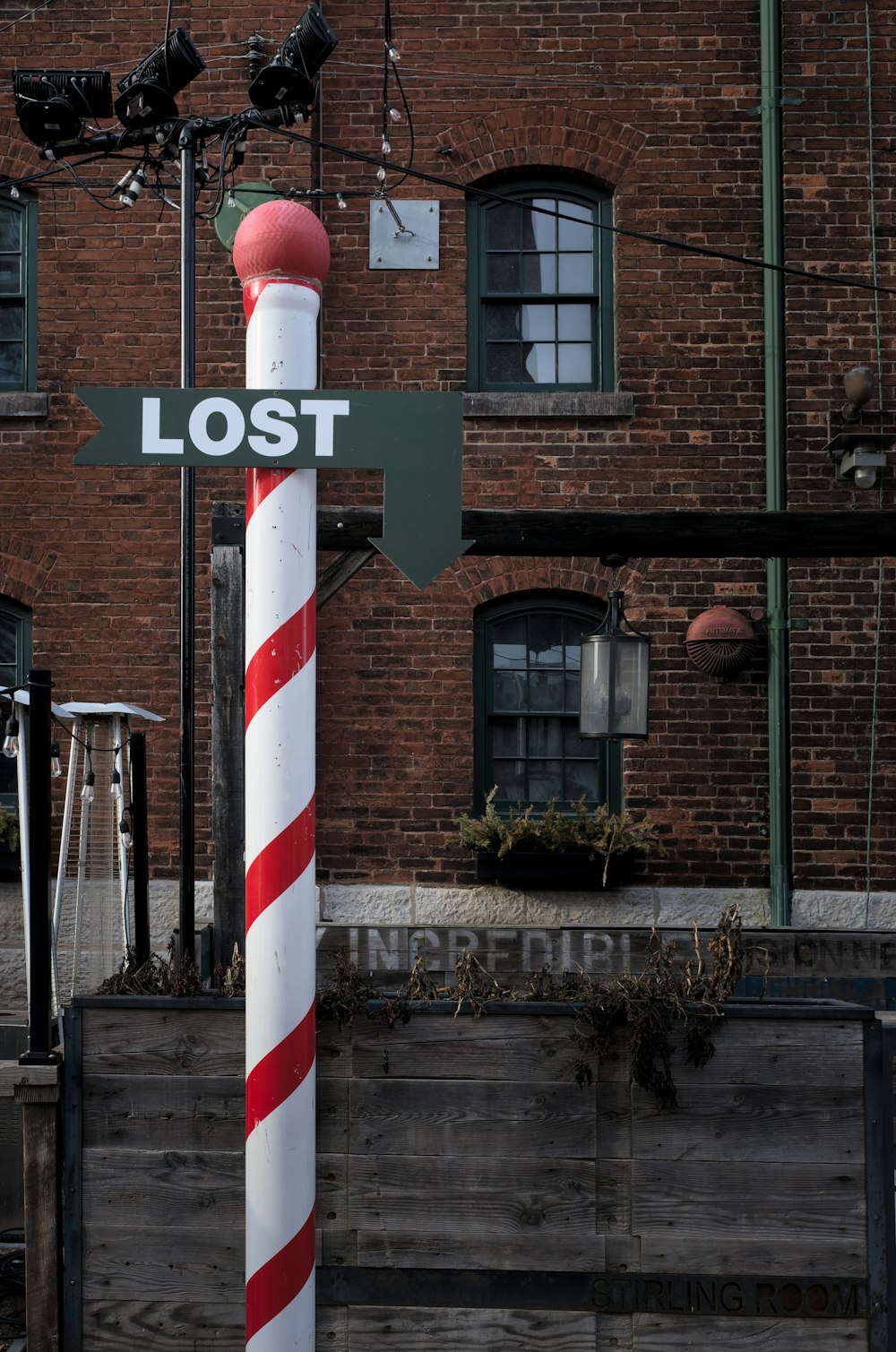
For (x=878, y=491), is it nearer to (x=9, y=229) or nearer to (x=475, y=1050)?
(x=475, y=1050)

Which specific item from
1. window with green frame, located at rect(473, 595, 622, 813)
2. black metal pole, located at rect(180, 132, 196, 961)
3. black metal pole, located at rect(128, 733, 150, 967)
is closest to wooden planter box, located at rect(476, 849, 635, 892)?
window with green frame, located at rect(473, 595, 622, 813)

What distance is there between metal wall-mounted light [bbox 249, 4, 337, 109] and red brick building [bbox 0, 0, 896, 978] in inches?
71.8

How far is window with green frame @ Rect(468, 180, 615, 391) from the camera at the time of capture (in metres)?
9.09

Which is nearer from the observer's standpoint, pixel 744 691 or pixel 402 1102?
pixel 402 1102

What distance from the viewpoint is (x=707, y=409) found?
888 centimetres

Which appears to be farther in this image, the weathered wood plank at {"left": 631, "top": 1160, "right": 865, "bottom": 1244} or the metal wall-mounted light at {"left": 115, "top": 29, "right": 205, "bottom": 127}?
the metal wall-mounted light at {"left": 115, "top": 29, "right": 205, "bottom": 127}

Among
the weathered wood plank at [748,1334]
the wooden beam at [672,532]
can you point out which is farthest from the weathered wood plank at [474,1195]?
the wooden beam at [672,532]

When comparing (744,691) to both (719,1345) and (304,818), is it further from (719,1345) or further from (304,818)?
(304,818)

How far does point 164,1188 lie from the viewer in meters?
3.80

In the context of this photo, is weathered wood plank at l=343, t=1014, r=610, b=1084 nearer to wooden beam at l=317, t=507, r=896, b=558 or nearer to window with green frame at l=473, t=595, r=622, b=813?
wooden beam at l=317, t=507, r=896, b=558

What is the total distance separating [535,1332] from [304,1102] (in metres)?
1.39

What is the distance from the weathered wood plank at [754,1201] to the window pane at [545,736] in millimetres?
5292

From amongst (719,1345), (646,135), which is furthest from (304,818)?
(646,135)

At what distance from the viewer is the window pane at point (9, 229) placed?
9234 mm
